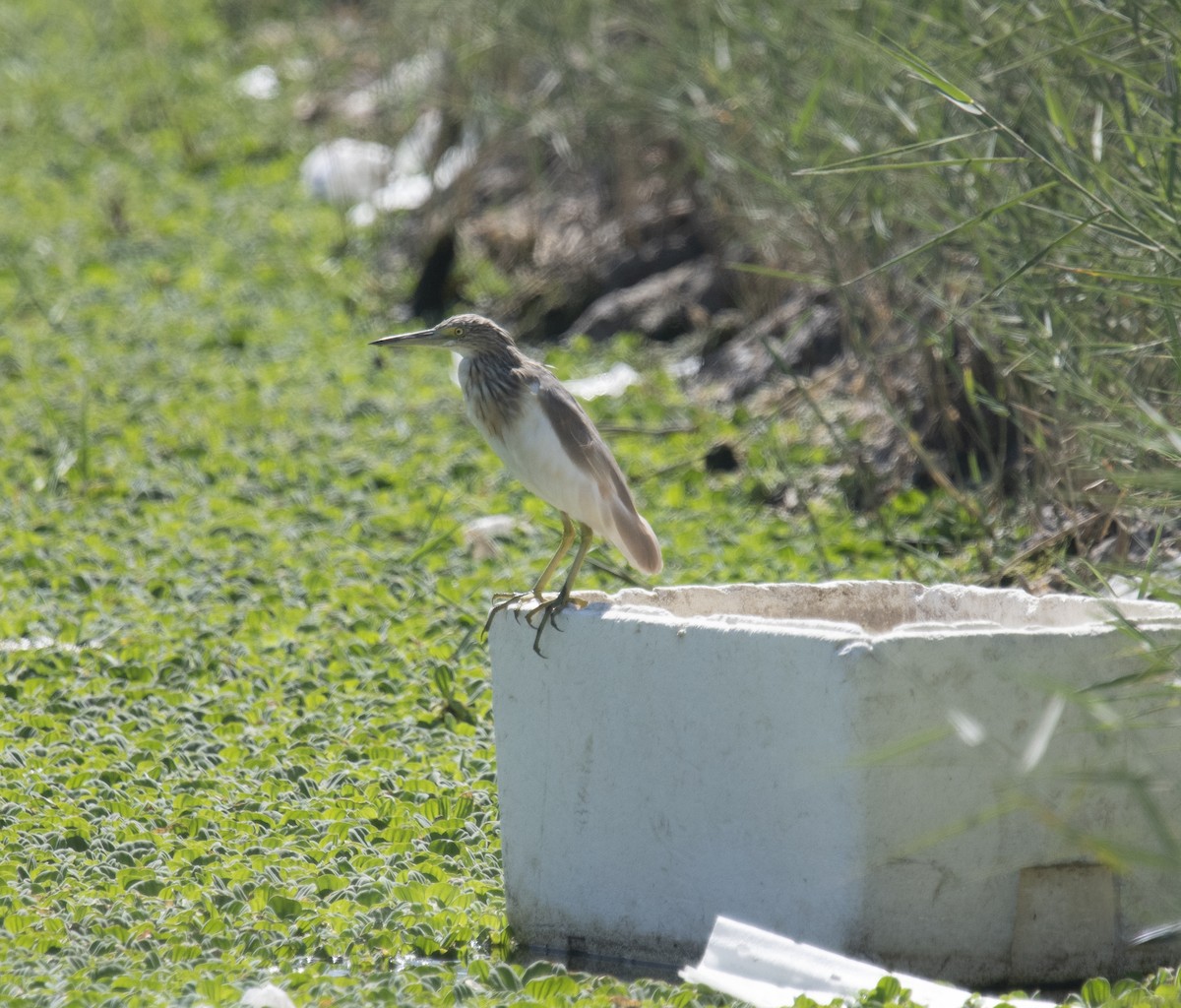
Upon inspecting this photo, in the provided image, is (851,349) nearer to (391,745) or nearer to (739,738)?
(391,745)

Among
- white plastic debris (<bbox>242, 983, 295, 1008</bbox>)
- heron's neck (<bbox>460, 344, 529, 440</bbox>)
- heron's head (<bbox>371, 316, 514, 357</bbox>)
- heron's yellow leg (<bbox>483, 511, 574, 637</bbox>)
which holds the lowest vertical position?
white plastic debris (<bbox>242, 983, 295, 1008</bbox>)

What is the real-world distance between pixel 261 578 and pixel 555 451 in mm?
2259

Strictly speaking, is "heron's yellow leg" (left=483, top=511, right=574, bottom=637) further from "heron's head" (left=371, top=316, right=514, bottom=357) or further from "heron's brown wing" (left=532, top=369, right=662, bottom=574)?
"heron's head" (left=371, top=316, right=514, bottom=357)

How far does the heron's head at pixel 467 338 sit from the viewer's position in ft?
13.7

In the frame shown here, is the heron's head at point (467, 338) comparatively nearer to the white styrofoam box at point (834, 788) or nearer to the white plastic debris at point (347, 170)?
the white styrofoam box at point (834, 788)

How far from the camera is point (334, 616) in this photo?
17.9 feet

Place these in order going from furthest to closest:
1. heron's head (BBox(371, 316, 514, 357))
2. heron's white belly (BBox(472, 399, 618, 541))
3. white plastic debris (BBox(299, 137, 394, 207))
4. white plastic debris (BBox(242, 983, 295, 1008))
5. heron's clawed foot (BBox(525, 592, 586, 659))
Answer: white plastic debris (BBox(299, 137, 394, 207)), heron's head (BBox(371, 316, 514, 357)), heron's white belly (BBox(472, 399, 618, 541)), heron's clawed foot (BBox(525, 592, 586, 659)), white plastic debris (BBox(242, 983, 295, 1008))

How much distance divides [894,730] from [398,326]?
6.42m

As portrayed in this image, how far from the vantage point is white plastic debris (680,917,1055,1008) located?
9.59 feet

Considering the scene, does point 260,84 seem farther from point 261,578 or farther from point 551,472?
point 551,472

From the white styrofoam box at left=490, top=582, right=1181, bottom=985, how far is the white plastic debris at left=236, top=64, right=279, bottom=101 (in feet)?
35.2

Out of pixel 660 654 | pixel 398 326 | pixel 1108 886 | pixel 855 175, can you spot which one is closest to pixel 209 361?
pixel 398 326

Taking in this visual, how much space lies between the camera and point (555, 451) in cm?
388

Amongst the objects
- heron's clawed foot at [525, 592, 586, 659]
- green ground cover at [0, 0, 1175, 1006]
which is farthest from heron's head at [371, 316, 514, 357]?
heron's clawed foot at [525, 592, 586, 659]
